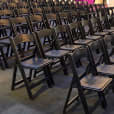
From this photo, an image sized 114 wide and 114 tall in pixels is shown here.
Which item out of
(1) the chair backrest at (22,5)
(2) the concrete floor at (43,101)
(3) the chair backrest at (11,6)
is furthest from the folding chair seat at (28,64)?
(1) the chair backrest at (22,5)

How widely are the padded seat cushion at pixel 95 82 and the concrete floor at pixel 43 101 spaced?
1.09 feet

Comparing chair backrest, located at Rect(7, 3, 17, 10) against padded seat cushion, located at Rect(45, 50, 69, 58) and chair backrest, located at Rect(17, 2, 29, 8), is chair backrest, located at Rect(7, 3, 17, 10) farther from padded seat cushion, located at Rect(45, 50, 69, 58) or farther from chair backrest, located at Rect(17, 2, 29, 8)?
padded seat cushion, located at Rect(45, 50, 69, 58)

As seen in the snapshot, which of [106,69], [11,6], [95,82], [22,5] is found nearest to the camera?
[95,82]

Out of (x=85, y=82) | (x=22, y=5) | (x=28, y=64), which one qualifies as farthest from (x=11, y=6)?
(x=85, y=82)

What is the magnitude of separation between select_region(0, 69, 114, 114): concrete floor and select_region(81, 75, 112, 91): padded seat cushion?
33cm

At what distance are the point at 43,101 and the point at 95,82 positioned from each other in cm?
74

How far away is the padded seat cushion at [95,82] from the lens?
1.78 meters

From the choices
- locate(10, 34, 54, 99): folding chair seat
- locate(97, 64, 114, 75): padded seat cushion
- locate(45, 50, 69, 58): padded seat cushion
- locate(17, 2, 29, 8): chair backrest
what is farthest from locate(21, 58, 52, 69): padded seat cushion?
locate(17, 2, 29, 8): chair backrest

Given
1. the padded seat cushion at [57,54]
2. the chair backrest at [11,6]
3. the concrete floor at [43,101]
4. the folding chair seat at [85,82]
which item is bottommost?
the concrete floor at [43,101]

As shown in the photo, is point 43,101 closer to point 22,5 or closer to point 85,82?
point 85,82

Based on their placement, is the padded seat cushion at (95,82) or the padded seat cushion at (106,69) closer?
the padded seat cushion at (95,82)

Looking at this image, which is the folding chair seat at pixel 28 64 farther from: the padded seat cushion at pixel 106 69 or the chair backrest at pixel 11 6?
the chair backrest at pixel 11 6

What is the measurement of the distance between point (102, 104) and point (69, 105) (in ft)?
1.18

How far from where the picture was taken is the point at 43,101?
2287 mm
